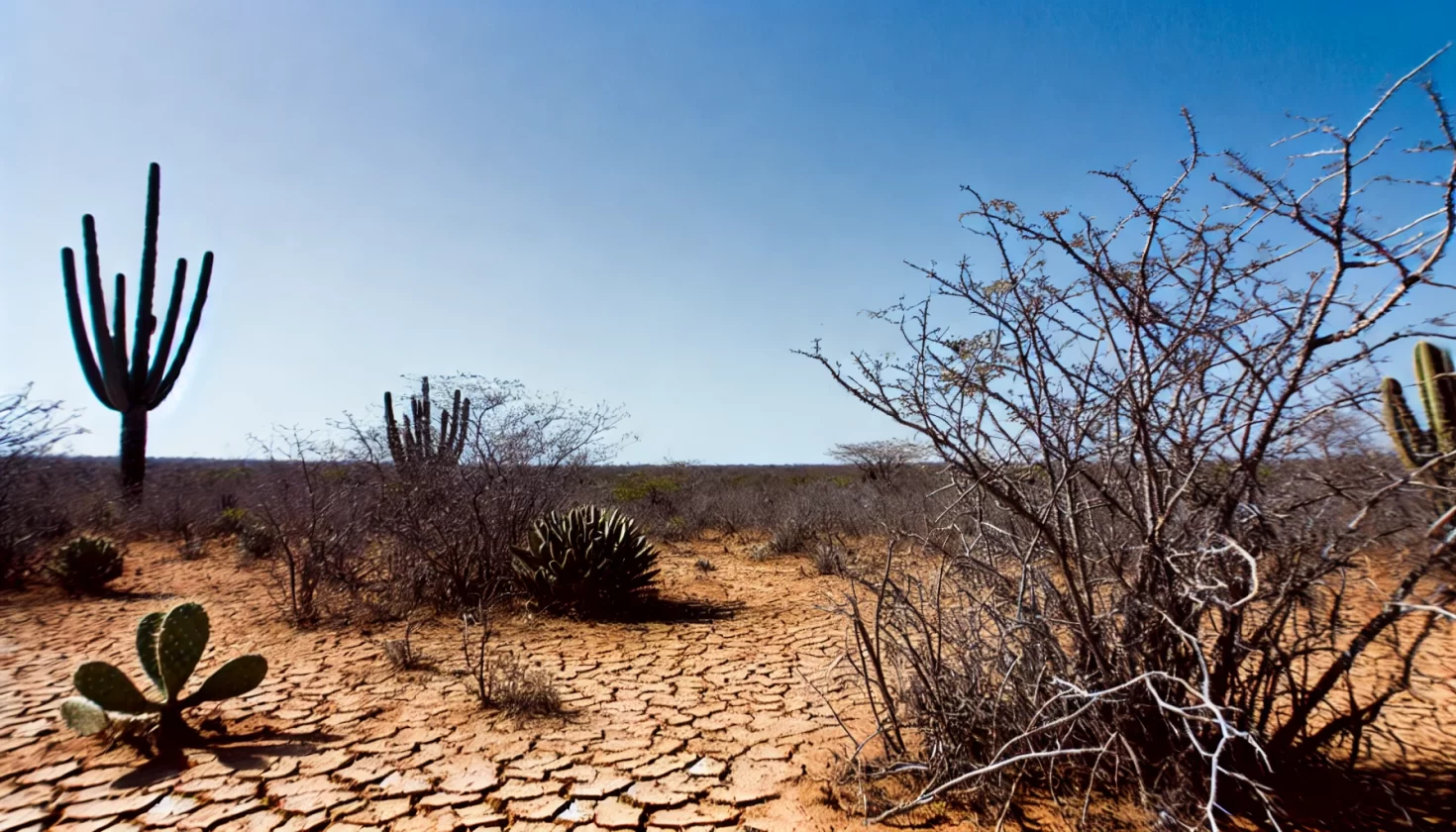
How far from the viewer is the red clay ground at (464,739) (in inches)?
121

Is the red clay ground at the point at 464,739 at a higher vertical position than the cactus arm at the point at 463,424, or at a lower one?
lower

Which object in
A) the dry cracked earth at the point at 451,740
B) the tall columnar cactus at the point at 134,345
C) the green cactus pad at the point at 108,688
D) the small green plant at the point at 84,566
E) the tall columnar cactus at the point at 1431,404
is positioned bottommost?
the dry cracked earth at the point at 451,740

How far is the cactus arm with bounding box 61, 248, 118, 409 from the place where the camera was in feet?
41.2

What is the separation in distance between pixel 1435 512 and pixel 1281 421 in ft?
3.91

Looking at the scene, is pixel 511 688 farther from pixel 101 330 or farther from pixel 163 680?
pixel 101 330

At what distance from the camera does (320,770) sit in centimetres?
345

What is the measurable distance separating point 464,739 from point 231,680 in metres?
1.34

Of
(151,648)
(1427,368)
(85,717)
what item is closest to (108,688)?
(85,717)

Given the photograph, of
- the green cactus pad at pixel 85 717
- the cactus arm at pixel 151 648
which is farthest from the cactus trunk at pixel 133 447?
the green cactus pad at pixel 85 717

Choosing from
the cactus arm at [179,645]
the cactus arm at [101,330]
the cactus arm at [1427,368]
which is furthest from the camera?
the cactus arm at [101,330]

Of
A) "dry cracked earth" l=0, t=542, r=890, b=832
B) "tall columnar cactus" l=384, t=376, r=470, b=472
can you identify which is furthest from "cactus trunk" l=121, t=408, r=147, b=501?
"dry cracked earth" l=0, t=542, r=890, b=832

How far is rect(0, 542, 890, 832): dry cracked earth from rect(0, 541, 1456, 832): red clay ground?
0.01 m

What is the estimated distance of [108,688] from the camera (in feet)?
12.1

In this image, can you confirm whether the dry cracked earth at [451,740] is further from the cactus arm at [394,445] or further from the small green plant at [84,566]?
the cactus arm at [394,445]
